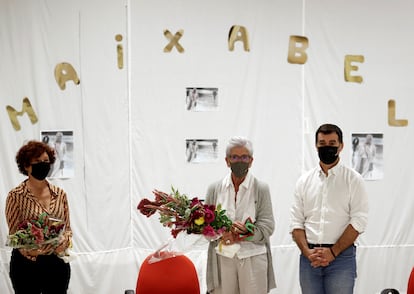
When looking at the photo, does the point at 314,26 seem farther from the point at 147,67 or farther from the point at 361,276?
the point at 361,276

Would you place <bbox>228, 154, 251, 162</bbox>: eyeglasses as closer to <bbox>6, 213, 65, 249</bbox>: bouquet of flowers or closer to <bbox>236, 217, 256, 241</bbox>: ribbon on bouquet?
<bbox>236, 217, 256, 241</bbox>: ribbon on bouquet

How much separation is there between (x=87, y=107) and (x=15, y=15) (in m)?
0.96

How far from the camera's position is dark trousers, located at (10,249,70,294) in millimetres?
3510

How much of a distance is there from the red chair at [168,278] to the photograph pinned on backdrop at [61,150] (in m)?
1.90

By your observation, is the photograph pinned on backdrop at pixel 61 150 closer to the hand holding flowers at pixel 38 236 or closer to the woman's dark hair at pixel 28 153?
the woman's dark hair at pixel 28 153

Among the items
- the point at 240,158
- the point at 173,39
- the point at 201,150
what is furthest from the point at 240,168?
the point at 173,39

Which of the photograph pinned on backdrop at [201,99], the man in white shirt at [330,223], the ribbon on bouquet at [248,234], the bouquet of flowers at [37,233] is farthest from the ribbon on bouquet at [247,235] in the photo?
the photograph pinned on backdrop at [201,99]

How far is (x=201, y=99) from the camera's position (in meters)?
4.77

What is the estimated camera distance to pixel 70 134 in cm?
464

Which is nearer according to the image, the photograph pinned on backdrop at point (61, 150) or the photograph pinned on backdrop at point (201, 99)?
the photograph pinned on backdrop at point (61, 150)

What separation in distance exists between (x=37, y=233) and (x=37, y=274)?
1.31 feet

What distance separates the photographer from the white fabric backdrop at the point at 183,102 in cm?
459

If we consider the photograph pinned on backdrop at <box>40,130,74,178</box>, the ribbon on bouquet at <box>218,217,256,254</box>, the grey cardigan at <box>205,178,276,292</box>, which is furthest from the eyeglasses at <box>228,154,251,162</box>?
the photograph pinned on backdrop at <box>40,130,74,178</box>

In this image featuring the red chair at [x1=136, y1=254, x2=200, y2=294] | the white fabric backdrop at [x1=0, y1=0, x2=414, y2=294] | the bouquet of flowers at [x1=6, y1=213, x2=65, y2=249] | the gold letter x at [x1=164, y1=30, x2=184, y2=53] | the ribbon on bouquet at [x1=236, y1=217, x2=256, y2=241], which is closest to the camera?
the red chair at [x1=136, y1=254, x2=200, y2=294]
